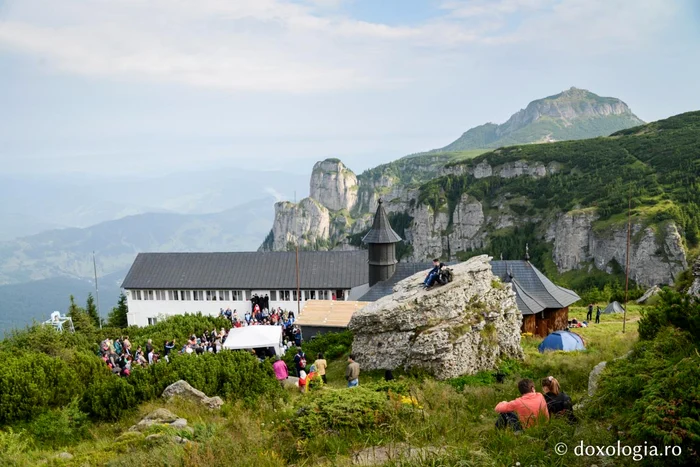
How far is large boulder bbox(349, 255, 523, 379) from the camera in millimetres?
14930

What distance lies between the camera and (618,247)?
113500 mm

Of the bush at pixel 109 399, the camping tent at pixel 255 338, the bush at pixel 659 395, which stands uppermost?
the bush at pixel 659 395

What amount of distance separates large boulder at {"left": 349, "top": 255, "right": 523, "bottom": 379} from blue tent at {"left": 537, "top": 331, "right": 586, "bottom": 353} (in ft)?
15.1

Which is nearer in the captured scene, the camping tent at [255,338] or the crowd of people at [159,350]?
the crowd of people at [159,350]

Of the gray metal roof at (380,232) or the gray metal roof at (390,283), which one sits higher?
the gray metal roof at (380,232)

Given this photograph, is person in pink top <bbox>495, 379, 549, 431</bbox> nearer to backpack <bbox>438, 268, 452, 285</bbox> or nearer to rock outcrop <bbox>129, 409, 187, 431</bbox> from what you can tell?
rock outcrop <bbox>129, 409, 187, 431</bbox>

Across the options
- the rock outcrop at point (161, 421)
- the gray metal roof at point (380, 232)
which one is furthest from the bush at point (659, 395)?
the gray metal roof at point (380, 232)

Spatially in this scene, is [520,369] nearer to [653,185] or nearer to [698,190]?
[698,190]

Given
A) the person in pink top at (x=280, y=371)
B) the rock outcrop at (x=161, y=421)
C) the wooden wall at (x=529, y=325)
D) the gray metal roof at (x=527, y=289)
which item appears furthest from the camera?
the gray metal roof at (x=527, y=289)

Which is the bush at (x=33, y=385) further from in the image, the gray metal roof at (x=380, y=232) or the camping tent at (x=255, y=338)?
the gray metal roof at (x=380, y=232)

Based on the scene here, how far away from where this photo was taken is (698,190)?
4464 inches

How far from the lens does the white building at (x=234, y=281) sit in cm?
4700

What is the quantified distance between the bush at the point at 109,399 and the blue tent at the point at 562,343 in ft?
55.3

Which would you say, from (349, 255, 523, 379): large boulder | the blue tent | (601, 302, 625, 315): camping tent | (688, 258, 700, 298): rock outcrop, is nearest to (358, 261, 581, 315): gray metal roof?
the blue tent
